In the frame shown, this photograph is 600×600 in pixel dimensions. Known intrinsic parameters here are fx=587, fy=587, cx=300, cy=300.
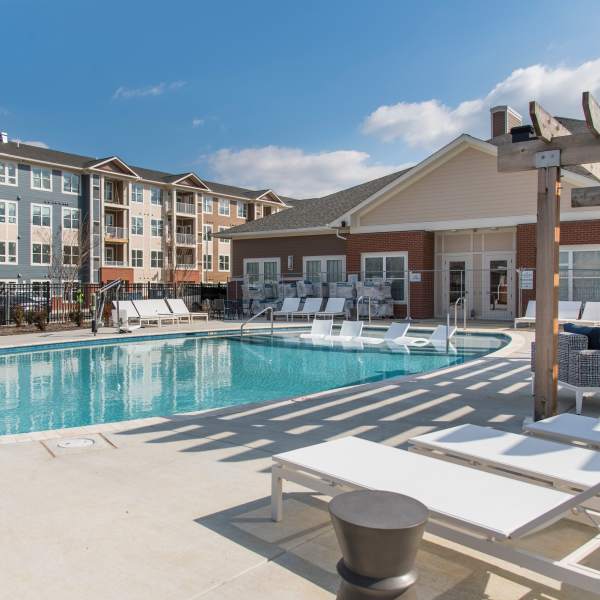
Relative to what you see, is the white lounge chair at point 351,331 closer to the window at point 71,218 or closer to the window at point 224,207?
the window at point 71,218

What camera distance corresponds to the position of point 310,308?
69.2ft

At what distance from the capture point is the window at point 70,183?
4134 cm

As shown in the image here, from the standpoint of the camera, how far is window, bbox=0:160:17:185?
37.7 metres

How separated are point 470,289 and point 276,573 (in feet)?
62.7

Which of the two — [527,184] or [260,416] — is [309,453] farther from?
[527,184]

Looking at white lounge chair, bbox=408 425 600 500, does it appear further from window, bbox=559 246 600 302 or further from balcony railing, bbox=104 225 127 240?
balcony railing, bbox=104 225 127 240

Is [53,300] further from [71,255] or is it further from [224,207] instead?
[224,207]

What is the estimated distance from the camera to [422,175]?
2048cm

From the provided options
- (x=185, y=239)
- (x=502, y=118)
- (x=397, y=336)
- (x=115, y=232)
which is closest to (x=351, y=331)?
(x=397, y=336)

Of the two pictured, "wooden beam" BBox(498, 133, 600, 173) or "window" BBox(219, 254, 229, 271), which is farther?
"window" BBox(219, 254, 229, 271)

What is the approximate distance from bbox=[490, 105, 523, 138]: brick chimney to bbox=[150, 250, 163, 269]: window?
31107 mm

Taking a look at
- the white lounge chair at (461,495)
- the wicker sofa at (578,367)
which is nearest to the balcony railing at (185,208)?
the wicker sofa at (578,367)

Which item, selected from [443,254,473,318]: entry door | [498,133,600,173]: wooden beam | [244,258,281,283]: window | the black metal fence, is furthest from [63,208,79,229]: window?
[498,133,600,173]: wooden beam

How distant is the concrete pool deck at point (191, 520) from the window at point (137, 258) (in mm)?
41458
